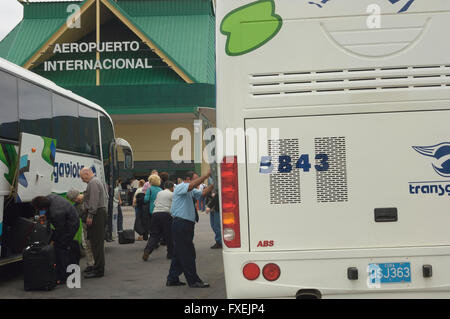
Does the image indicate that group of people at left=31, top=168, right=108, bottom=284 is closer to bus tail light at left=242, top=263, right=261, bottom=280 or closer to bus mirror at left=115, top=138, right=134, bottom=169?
bus tail light at left=242, top=263, right=261, bottom=280

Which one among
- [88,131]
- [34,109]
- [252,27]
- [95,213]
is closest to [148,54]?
[88,131]

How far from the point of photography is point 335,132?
209 inches

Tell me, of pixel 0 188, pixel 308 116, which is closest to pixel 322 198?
pixel 308 116

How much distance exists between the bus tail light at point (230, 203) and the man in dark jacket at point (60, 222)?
5038 millimetres

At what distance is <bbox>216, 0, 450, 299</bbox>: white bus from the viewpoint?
5215mm

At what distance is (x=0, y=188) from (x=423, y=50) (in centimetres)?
666

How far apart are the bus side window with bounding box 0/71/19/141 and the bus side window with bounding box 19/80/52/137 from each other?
0.19 meters

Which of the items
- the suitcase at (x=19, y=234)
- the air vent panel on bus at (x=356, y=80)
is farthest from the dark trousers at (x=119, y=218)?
the air vent panel on bus at (x=356, y=80)

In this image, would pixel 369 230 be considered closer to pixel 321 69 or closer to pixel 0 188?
pixel 321 69

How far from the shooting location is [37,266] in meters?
9.41

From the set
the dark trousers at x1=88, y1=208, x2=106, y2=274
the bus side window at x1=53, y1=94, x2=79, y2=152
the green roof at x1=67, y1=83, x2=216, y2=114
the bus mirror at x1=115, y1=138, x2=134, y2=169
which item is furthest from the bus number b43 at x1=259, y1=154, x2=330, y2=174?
the green roof at x1=67, y1=83, x2=216, y2=114

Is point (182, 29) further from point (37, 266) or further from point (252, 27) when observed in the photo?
point (252, 27)

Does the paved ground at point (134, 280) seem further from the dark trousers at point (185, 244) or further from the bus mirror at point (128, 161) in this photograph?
the bus mirror at point (128, 161)

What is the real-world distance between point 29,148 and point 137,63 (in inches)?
1092
